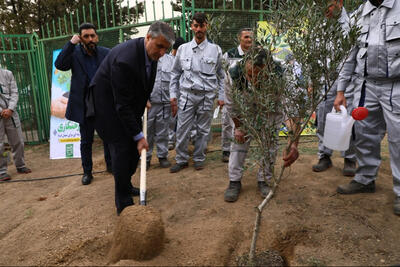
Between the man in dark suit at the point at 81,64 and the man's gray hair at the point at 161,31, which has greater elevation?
the man's gray hair at the point at 161,31

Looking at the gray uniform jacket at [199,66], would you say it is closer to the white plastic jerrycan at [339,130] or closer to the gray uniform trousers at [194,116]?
the gray uniform trousers at [194,116]

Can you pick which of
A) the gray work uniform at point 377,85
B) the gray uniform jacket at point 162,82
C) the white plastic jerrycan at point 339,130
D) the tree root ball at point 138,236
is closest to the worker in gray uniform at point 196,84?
the gray uniform jacket at point 162,82

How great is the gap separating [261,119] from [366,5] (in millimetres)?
1953

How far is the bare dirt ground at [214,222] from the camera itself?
2.48 meters

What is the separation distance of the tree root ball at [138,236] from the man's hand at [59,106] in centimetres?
489

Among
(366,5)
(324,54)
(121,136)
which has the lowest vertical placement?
(121,136)

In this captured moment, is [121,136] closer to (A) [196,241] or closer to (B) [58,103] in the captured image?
(A) [196,241]

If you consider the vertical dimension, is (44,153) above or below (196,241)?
below

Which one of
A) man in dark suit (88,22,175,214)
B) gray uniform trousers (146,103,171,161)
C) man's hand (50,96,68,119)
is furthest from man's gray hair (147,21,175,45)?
man's hand (50,96,68,119)

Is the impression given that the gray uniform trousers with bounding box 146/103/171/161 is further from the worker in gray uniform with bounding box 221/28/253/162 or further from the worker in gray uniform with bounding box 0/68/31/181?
the worker in gray uniform with bounding box 0/68/31/181

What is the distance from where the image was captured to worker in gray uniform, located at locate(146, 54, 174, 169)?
4.69m

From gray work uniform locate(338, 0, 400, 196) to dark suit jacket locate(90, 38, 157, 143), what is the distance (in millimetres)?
1984

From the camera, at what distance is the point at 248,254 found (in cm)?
250

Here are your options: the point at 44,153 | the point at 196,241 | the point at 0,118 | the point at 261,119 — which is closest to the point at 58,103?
the point at 44,153
